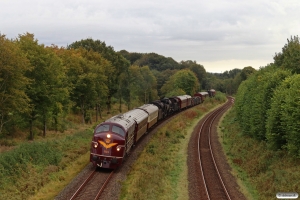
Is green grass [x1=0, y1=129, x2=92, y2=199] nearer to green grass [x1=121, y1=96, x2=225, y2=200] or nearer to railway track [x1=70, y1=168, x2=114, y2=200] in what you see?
railway track [x1=70, y1=168, x2=114, y2=200]

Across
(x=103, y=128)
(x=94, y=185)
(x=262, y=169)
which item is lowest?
(x=262, y=169)

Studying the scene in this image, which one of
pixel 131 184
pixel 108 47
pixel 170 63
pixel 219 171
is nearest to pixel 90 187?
pixel 131 184

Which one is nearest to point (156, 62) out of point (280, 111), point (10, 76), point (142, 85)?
point (142, 85)

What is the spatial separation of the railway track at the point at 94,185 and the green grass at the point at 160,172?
1.39 metres

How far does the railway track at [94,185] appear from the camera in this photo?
18047mm

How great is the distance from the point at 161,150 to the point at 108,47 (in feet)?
139

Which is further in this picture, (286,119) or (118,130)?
(118,130)

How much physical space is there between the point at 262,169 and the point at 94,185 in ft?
42.7

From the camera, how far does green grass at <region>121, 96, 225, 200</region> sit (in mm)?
19250

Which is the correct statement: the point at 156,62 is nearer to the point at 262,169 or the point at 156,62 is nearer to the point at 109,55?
the point at 109,55

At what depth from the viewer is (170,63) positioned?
630ft

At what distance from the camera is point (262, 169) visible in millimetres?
24078

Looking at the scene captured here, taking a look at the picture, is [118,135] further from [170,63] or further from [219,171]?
[170,63]

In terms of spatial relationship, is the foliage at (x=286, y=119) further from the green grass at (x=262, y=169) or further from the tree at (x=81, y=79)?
the tree at (x=81, y=79)
